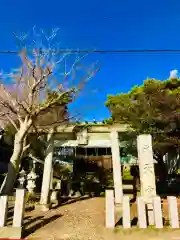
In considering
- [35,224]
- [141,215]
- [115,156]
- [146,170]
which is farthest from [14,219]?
[115,156]

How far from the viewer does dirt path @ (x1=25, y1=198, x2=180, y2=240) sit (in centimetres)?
499

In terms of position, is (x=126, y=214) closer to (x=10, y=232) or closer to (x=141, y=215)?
(x=141, y=215)

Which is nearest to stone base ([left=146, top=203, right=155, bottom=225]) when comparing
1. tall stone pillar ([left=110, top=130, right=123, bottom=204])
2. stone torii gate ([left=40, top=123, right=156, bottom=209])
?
stone torii gate ([left=40, top=123, right=156, bottom=209])

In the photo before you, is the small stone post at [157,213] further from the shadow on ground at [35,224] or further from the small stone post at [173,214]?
the shadow on ground at [35,224]

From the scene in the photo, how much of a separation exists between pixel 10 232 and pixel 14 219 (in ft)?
0.89

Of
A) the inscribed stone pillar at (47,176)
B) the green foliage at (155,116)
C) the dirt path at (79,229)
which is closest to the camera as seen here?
the dirt path at (79,229)

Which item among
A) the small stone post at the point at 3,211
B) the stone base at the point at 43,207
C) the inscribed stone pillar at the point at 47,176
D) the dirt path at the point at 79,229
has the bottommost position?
the dirt path at the point at 79,229

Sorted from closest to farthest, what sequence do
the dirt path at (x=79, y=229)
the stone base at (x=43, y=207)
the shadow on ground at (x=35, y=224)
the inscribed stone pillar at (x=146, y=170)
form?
the dirt path at (x=79, y=229), the shadow on ground at (x=35, y=224), the inscribed stone pillar at (x=146, y=170), the stone base at (x=43, y=207)

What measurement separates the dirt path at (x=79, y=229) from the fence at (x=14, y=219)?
34 centimetres

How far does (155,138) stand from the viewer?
11.0 m

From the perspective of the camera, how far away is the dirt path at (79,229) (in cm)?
499

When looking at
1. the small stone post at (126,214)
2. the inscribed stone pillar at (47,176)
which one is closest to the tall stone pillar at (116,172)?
the small stone post at (126,214)

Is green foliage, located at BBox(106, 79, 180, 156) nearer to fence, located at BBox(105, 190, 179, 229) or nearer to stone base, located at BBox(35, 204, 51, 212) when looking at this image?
stone base, located at BBox(35, 204, 51, 212)

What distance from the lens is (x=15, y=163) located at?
797 cm
